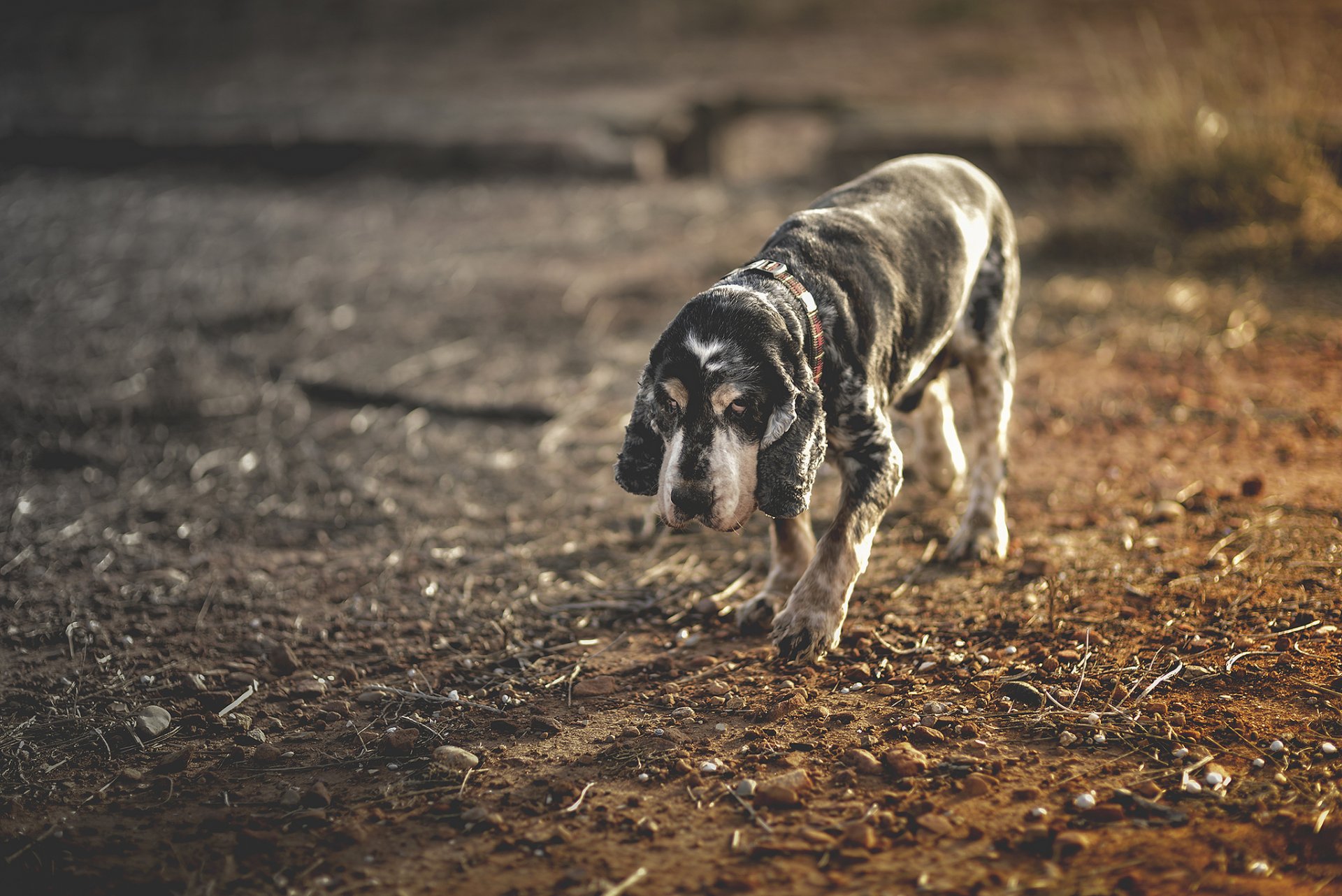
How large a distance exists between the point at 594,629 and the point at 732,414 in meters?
1.18

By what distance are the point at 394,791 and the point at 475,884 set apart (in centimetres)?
54

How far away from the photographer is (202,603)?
4512mm

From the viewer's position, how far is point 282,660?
13.3 feet

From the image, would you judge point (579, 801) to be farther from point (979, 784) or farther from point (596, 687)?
point (979, 784)

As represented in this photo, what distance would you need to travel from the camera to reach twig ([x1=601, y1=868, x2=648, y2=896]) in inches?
107

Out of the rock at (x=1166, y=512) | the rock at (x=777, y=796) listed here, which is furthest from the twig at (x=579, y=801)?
the rock at (x=1166, y=512)

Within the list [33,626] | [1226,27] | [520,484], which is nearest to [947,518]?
[520,484]

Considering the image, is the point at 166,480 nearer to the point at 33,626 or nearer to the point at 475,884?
the point at 33,626

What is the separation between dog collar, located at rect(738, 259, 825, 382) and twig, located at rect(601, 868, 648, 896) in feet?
5.57

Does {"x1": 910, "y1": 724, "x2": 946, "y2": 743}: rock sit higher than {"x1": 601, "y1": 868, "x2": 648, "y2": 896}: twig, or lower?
lower

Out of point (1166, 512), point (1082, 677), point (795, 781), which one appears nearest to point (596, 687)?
point (795, 781)

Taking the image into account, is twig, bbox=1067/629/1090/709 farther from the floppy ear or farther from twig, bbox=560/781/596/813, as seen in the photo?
twig, bbox=560/781/596/813

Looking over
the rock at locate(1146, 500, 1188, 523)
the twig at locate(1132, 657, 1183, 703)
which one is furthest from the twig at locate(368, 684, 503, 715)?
the rock at locate(1146, 500, 1188, 523)

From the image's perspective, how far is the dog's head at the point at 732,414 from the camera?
Result: 350cm
